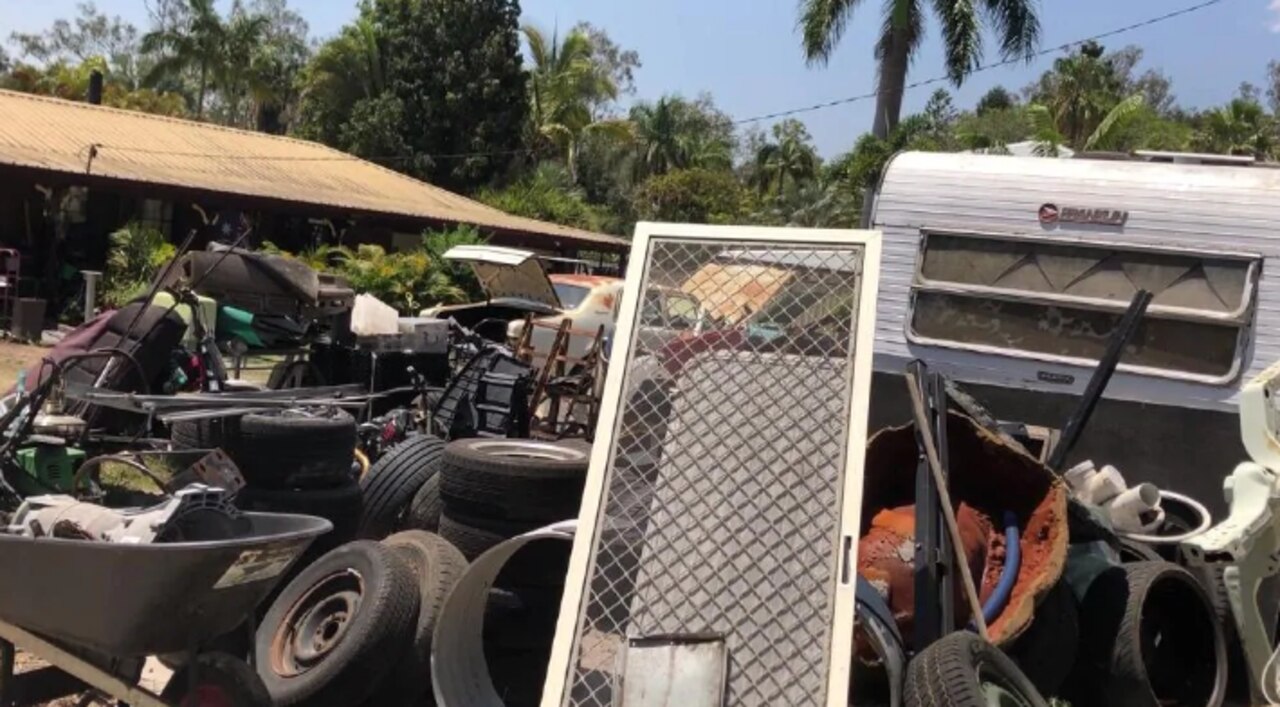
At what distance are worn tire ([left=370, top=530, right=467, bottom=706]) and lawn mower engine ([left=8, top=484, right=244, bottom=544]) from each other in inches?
33.8

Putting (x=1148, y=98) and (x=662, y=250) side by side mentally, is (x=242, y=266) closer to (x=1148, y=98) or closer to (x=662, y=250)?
(x=662, y=250)

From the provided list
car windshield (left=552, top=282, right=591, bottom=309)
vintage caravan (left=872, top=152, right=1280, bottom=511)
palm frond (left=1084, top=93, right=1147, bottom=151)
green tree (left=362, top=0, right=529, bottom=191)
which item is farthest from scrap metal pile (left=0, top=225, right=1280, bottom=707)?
green tree (left=362, top=0, right=529, bottom=191)

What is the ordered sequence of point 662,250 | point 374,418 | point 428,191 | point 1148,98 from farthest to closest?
point 1148,98 → point 428,191 → point 374,418 → point 662,250

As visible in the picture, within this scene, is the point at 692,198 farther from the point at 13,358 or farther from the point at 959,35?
the point at 13,358

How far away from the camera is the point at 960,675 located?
12.2 feet

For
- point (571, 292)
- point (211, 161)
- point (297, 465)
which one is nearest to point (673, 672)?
point (297, 465)

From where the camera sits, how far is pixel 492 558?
4.36m

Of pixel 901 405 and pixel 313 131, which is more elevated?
pixel 313 131

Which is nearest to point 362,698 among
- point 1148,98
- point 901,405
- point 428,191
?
point 901,405

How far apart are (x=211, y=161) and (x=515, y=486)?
21176mm

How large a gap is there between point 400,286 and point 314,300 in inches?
428

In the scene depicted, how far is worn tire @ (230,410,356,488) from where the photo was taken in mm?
5594

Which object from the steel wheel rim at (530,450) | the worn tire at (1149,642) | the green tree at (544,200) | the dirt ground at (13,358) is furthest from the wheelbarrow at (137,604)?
the green tree at (544,200)

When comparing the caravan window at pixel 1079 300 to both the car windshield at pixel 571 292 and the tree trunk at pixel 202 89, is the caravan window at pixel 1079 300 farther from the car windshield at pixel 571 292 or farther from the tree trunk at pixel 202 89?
the tree trunk at pixel 202 89
